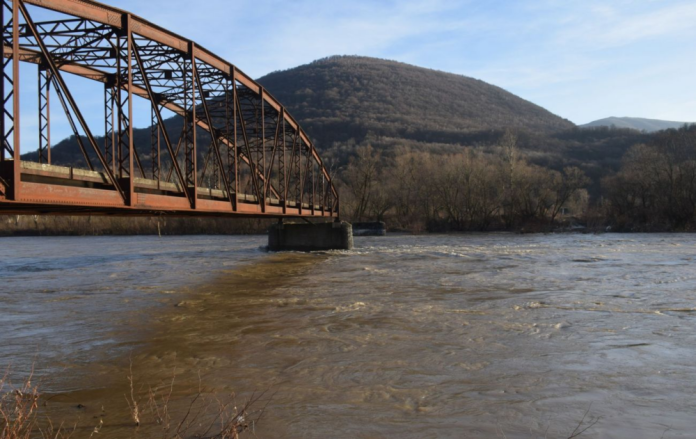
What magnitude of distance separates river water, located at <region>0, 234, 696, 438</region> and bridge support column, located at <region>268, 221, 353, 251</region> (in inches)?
675

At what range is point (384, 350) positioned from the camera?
9.27m

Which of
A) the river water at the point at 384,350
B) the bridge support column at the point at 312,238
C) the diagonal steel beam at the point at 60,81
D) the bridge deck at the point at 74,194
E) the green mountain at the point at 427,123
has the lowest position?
the river water at the point at 384,350

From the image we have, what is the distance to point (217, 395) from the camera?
7.02 m

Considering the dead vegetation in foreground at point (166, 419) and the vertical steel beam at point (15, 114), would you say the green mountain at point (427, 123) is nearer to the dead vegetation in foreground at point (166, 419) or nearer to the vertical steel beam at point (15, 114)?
the vertical steel beam at point (15, 114)

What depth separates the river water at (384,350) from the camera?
6.31 meters

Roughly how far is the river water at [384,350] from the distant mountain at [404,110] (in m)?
115

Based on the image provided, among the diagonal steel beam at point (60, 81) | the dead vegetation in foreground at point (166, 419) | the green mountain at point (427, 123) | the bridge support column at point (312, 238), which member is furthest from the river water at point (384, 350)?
the green mountain at point (427, 123)

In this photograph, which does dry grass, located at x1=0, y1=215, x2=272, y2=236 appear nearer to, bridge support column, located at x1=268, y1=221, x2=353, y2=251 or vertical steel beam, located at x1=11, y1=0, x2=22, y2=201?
bridge support column, located at x1=268, y1=221, x2=353, y2=251

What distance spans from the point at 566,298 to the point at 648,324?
137 inches

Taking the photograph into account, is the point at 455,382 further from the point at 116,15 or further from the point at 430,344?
the point at 116,15

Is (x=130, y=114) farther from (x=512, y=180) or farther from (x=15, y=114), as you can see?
(x=512, y=180)

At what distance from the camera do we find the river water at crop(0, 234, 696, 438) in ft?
20.7

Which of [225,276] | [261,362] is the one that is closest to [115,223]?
[225,276]

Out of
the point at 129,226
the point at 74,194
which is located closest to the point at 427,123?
the point at 129,226
